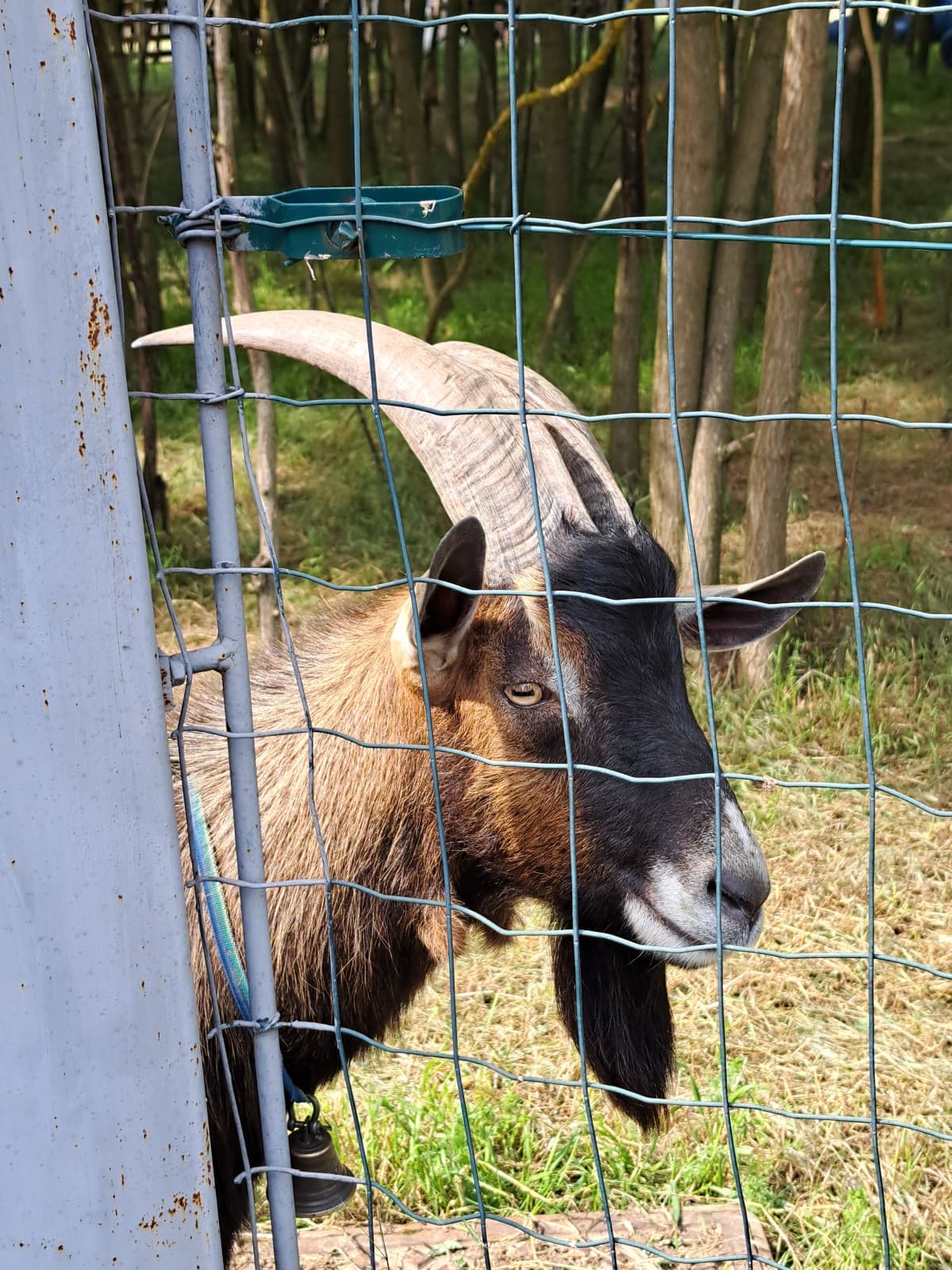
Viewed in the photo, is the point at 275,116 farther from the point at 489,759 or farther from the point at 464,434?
the point at 489,759

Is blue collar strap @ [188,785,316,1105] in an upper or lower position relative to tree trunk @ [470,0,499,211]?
lower

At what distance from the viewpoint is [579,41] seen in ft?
51.7

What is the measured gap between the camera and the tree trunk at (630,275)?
6363 millimetres

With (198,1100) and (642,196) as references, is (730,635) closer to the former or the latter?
(198,1100)

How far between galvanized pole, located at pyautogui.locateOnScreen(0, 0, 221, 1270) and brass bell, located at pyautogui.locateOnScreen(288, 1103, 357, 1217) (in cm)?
86

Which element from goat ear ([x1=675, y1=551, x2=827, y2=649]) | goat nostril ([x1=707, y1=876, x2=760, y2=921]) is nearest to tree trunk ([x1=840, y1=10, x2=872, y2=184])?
goat ear ([x1=675, y1=551, x2=827, y2=649])

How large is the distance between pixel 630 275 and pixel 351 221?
5441 millimetres

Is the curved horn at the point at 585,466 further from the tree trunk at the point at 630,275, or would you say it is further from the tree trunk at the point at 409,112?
the tree trunk at the point at 409,112

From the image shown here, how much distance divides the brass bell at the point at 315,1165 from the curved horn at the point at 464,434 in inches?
44.0

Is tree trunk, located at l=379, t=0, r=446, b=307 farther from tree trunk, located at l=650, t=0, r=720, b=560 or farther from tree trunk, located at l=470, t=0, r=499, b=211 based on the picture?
tree trunk, located at l=650, t=0, r=720, b=560

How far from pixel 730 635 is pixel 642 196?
434 centimetres

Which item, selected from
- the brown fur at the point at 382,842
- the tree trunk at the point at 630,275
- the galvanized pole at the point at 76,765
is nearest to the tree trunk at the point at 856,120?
the tree trunk at the point at 630,275

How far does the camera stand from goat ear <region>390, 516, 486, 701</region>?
2.02 meters

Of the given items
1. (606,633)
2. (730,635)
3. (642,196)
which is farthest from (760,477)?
(606,633)
